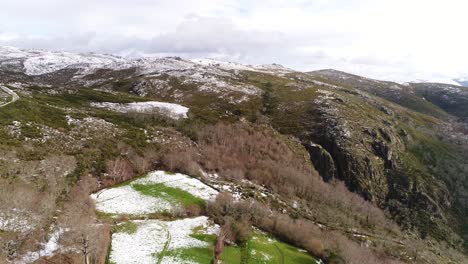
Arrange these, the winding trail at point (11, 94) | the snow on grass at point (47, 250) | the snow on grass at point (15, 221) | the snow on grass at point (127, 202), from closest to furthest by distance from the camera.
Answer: the snow on grass at point (15, 221)
the snow on grass at point (47, 250)
the snow on grass at point (127, 202)
the winding trail at point (11, 94)

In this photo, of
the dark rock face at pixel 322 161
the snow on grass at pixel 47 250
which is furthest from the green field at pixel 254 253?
the dark rock face at pixel 322 161

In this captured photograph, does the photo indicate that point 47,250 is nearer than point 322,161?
Yes

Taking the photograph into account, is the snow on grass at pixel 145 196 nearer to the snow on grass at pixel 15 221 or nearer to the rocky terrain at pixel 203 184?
the rocky terrain at pixel 203 184

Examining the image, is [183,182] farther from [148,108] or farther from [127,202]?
[148,108]

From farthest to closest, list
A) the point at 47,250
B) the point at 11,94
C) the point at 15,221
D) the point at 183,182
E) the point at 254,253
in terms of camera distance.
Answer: the point at 11,94 → the point at 183,182 → the point at 254,253 → the point at 47,250 → the point at 15,221

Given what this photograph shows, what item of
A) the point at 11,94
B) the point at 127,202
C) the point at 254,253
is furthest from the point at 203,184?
the point at 11,94

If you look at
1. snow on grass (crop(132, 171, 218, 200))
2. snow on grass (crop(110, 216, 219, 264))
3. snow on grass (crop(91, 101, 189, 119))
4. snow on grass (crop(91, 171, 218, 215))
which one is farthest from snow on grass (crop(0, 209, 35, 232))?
snow on grass (crop(91, 101, 189, 119))
